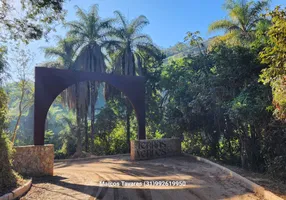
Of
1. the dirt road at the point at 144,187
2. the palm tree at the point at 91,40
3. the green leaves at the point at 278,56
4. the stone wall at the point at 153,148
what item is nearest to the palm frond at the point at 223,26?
the palm tree at the point at 91,40

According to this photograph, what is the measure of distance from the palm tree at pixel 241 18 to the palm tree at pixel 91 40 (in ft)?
25.4

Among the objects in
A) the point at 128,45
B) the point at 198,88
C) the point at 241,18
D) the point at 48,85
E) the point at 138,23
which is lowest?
the point at 48,85

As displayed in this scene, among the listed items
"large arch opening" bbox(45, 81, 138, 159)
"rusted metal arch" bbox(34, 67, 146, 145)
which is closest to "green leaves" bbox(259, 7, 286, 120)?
"rusted metal arch" bbox(34, 67, 146, 145)

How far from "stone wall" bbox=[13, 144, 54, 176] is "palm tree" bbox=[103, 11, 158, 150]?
886 centimetres

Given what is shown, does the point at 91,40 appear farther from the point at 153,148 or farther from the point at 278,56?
the point at 278,56

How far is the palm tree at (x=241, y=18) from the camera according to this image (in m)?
14.0

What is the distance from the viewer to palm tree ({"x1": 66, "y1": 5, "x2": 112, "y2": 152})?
1631cm

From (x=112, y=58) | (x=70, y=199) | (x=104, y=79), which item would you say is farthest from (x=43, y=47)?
(x=70, y=199)

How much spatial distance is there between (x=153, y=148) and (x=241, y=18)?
953 centimetres

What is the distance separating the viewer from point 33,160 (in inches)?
310

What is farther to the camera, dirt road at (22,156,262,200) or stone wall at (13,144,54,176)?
stone wall at (13,144,54,176)

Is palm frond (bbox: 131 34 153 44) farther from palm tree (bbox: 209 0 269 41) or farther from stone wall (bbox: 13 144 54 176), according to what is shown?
stone wall (bbox: 13 144 54 176)

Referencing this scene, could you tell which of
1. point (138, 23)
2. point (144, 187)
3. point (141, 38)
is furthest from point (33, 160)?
point (138, 23)

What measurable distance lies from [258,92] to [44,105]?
803 centimetres
